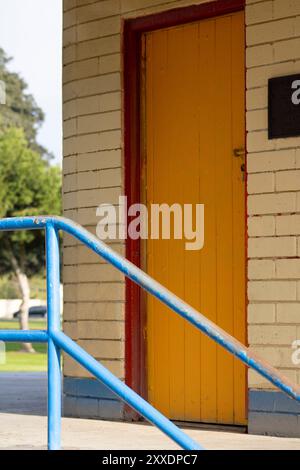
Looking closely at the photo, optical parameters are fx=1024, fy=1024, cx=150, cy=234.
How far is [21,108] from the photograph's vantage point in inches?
2299

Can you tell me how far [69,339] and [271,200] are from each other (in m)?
2.95

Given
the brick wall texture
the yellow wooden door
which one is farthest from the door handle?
the brick wall texture

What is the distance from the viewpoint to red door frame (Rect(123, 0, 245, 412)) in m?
7.06

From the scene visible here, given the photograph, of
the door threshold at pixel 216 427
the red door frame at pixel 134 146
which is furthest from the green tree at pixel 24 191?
the door threshold at pixel 216 427

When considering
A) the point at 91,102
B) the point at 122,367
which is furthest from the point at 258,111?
the point at 122,367

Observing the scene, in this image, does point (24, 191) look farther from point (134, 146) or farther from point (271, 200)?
point (271, 200)

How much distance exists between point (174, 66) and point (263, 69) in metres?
0.86

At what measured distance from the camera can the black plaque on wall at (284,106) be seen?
6.28 m

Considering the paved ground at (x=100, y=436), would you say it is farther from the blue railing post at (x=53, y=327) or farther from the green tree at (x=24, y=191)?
the green tree at (x=24, y=191)

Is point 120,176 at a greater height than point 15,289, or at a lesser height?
greater

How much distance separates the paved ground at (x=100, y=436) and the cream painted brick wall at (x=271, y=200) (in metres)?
0.45

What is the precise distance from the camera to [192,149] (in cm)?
698

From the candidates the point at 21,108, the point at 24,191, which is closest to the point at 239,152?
the point at 24,191

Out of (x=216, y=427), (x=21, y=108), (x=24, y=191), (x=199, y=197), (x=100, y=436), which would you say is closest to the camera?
(x=100, y=436)
